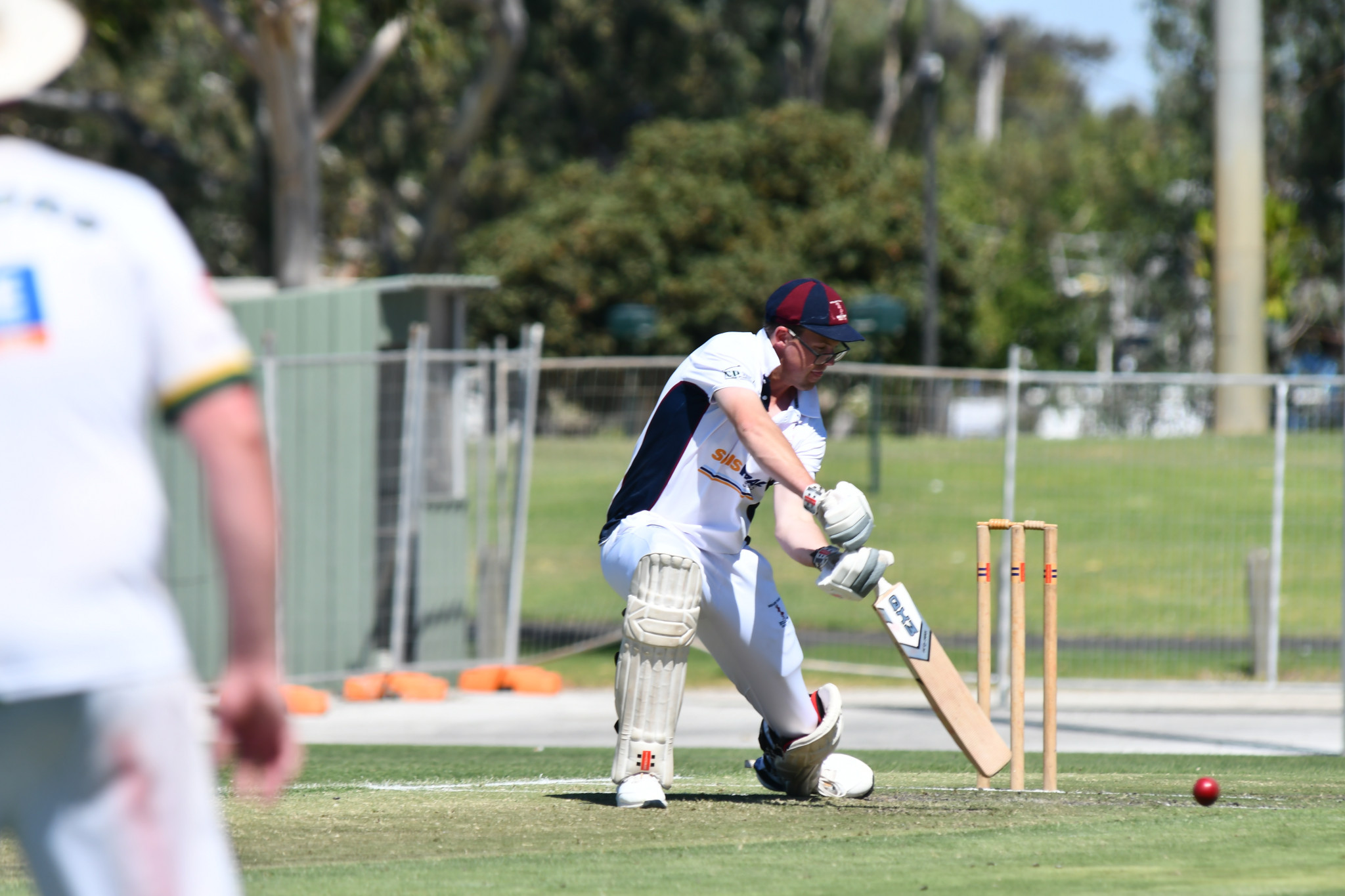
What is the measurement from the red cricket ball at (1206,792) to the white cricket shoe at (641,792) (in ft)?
6.12

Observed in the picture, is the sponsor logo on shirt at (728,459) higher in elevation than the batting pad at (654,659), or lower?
higher

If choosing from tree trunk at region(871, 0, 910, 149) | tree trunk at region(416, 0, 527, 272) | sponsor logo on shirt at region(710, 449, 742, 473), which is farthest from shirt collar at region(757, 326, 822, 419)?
tree trunk at region(871, 0, 910, 149)

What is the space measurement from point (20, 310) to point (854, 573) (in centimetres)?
353

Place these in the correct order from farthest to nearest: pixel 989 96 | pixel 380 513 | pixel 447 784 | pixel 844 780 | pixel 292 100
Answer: pixel 989 96, pixel 292 100, pixel 380 513, pixel 447 784, pixel 844 780

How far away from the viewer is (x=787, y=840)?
5066mm

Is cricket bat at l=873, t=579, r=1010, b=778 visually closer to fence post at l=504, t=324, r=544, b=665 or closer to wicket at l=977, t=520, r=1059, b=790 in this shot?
wicket at l=977, t=520, r=1059, b=790

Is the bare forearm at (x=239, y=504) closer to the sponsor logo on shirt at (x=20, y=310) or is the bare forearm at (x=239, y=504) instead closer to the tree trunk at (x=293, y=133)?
the sponsor logo on shirt at (x=20, y=310)

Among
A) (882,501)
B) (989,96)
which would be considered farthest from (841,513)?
(989,96)

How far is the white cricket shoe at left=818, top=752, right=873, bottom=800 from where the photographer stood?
6031 mm

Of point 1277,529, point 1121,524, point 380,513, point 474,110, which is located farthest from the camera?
point 474,110

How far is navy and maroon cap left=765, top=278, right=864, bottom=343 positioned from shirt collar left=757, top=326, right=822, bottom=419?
0.11 m

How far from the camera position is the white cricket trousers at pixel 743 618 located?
555 centimetres

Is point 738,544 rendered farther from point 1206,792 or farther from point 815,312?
point 1206,792

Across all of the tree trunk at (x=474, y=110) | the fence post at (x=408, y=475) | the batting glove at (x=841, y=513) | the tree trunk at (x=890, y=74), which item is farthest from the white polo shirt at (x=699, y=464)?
the tree trunk at (x=890, y=74)
